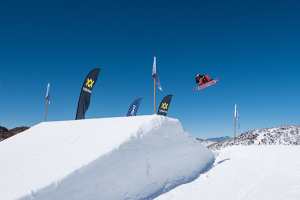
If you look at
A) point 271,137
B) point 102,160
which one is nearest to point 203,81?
point 102,160

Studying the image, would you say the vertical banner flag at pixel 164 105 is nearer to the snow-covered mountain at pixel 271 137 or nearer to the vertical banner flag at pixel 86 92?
the vertical banner flag at pixel 86 92

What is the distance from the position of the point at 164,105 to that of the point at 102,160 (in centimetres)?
1864

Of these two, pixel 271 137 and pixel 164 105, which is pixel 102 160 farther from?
pixel 271 137

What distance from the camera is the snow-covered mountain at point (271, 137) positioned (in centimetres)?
4678

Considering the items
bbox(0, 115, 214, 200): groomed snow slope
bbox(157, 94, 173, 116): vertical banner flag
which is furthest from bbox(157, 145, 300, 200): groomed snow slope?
bbox(157, 94, 173, 116): vertical banner flag

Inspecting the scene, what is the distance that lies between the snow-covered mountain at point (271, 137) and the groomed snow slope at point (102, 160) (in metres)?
36.4

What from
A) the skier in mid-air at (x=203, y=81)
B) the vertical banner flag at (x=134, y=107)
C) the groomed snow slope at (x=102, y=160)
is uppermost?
the skier in mid-air at (x=203, y=81)

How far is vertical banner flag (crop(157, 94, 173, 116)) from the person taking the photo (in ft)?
85.7

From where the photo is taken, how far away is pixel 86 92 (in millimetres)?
17453

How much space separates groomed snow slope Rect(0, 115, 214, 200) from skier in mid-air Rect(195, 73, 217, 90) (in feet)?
37.6

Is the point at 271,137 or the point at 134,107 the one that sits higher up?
the point at 134,107

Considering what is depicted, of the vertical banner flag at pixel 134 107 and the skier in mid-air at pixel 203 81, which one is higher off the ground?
the skier in mid-air at pixel 203 81

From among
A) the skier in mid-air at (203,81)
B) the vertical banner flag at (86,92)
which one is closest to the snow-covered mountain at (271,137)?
the skier in mid-air at (203,81)

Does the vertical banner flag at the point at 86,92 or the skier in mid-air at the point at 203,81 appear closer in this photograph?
the vertical banner flag at the point at 86,92
